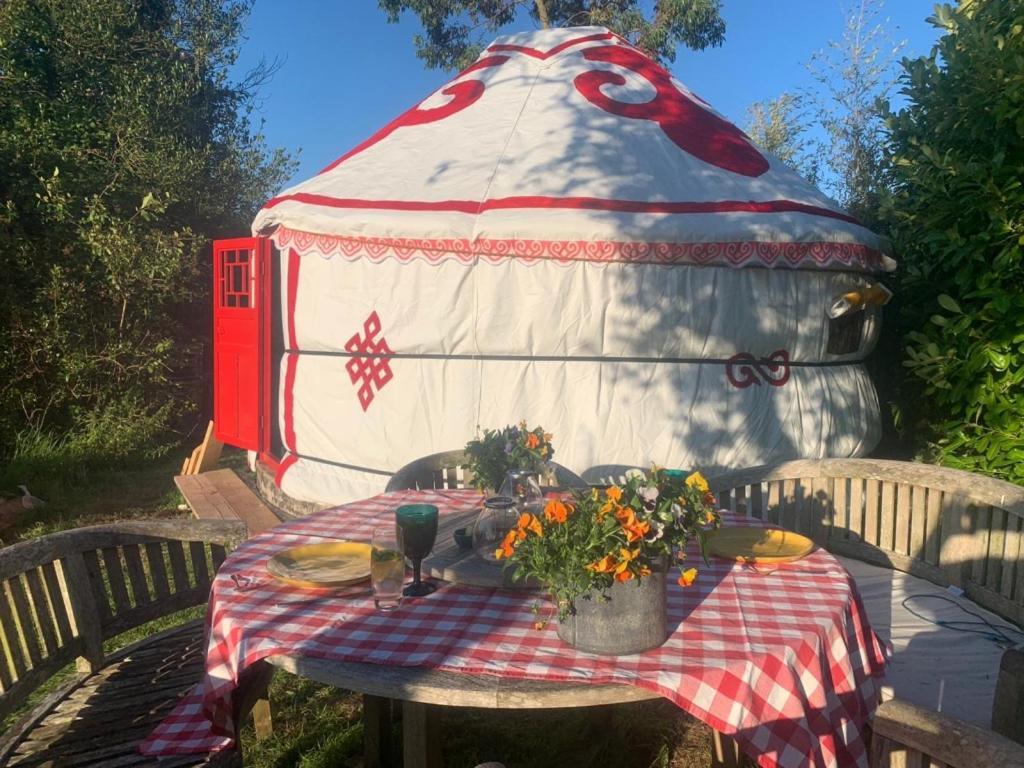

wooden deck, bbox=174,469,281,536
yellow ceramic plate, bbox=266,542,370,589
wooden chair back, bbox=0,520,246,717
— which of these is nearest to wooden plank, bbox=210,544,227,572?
wooden chair back, bbox=0,520,246,717

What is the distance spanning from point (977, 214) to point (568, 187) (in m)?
2.03

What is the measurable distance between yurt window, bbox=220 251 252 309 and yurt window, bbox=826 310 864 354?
406 centimetres

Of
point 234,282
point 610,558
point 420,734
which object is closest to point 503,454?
point 420,734

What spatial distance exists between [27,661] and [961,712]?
2.17 meters

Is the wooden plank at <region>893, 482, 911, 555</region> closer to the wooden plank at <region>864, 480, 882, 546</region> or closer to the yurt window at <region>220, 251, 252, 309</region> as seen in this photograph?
the wooden plank at <region>864, 480, 882, 546</region>

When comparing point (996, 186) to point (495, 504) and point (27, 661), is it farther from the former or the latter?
point (27, 661)

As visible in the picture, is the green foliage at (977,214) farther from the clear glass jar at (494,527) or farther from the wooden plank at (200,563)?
the wooden plank at (200,563)

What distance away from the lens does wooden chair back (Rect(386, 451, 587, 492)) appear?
2766 millimetres

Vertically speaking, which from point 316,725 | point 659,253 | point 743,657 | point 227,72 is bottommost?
point 316,725

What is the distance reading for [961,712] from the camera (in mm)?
1954

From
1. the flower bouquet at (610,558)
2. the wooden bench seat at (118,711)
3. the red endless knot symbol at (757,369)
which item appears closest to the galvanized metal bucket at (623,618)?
the flower bouquet at (610,558)

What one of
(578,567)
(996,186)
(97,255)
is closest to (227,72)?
(97,255)

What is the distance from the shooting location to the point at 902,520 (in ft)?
9.28

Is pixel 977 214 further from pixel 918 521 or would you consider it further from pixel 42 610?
pixel 42 610
